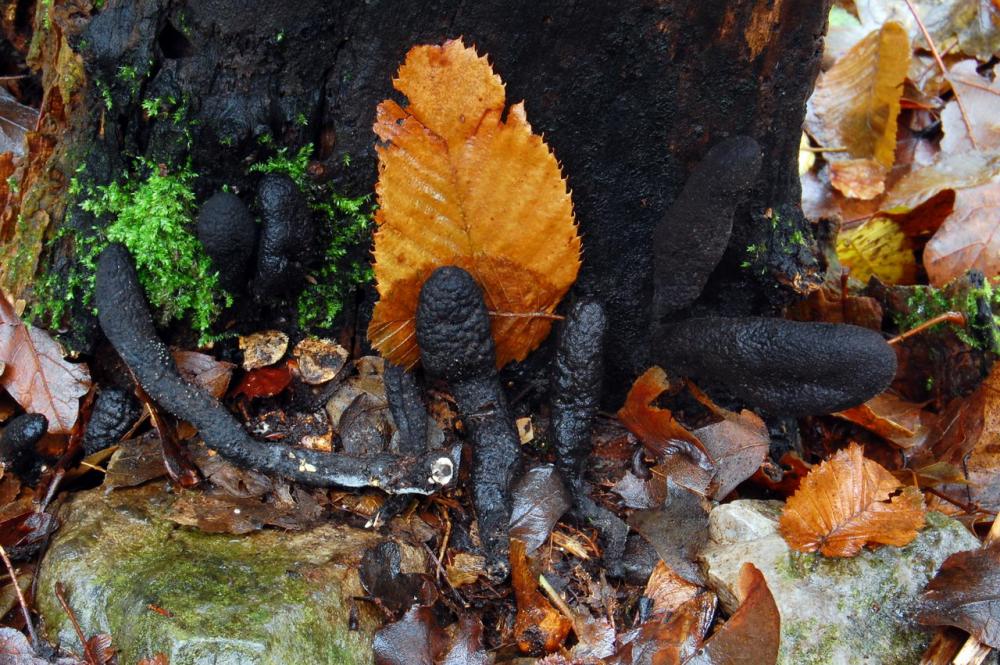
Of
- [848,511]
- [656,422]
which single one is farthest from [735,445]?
[848,511]

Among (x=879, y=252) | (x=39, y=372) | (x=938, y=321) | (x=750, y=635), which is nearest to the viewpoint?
(x=750, y=635)

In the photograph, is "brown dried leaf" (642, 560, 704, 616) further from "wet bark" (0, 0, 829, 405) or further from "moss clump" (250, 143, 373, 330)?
"moss clump" (250, 143, 373, 330)

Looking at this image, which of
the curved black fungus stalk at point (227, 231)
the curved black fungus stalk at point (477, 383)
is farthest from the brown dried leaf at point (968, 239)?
the curved black fungus stalk at point (227, 231)

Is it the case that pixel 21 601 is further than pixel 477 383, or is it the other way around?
pixel 477 383

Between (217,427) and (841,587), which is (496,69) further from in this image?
(841,587)

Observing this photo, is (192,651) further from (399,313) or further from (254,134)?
(254,134)

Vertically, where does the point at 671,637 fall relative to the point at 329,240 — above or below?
below
